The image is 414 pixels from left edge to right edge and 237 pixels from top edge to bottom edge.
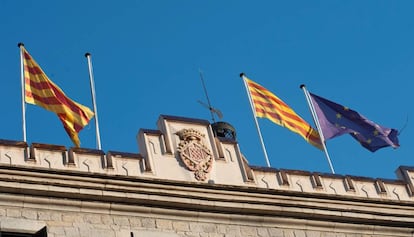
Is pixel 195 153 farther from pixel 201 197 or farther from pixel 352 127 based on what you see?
pixel 352 127

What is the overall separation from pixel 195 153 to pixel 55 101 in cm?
462

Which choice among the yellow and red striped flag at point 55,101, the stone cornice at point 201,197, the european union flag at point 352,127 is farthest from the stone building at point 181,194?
the european union flag at point 352,127

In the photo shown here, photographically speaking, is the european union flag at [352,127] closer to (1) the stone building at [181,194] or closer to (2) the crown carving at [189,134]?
(1) the stone building at [181,194]

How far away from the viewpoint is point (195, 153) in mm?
30188

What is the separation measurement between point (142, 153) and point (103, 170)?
5.50ft

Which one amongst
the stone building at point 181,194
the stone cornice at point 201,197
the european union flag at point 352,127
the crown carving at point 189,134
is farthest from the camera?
the european union flag at point 352,127

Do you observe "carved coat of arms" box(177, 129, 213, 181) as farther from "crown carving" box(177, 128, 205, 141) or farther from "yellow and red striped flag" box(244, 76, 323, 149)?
"yellow and red striped flag" box(244, 76, 323, 149)

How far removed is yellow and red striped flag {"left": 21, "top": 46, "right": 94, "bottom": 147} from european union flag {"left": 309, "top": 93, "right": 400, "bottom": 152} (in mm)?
7978

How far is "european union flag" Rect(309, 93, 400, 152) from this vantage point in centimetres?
3506

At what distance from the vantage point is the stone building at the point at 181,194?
27.1 meters

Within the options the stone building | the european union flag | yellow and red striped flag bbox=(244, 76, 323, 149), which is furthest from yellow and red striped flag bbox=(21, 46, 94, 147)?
the european union flag

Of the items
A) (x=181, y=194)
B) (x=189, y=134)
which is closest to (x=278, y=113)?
(x=189, y=134)

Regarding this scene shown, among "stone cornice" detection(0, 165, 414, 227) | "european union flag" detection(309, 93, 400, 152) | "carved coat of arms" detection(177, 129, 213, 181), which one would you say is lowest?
"stone cornice" detection(0, 165, 414, 227)

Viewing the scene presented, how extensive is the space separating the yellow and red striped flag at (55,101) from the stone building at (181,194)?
2.27 m
